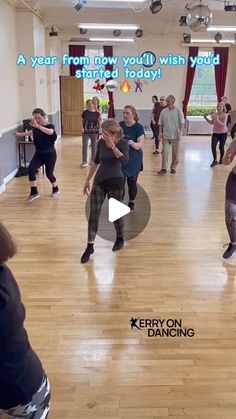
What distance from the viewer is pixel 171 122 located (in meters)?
8.40

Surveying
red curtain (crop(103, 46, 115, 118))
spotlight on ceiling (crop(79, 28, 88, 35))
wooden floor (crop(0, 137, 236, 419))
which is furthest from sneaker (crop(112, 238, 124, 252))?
red curtain (crop(103, 46, 115, 118))

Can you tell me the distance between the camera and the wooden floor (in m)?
2.40

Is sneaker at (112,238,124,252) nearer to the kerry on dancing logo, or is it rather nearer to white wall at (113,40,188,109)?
the kerry on dancing logo

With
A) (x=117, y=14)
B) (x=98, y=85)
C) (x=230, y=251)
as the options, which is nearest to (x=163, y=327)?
(x=230, y=251)

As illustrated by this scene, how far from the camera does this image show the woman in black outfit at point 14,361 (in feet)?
4.03

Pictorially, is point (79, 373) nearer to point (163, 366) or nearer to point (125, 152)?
point (163, 366)

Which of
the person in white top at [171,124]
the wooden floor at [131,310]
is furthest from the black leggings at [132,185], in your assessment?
the person in white top at [171,124]

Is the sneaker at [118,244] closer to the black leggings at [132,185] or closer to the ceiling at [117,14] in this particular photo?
the black leggings at [132,185]

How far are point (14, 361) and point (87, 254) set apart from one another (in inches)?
120

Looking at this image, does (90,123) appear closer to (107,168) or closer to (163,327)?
(107,168)

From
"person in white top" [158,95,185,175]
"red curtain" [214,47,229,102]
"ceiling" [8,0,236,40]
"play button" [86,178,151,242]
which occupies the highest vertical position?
"ceiling" [8,0,236,40]

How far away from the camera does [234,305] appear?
136 inches

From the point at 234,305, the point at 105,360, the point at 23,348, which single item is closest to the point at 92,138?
the point at 234,305

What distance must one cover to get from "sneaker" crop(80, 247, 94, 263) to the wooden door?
1159 cm
